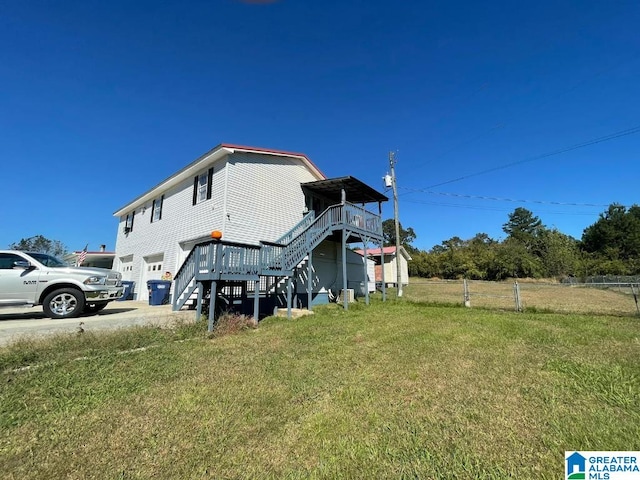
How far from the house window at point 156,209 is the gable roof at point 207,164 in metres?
0.33

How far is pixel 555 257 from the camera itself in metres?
38.0

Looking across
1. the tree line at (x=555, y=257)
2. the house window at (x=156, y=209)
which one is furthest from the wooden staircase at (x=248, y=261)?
the tree line at (x=555, y=257)

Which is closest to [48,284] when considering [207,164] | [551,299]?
[207,164]

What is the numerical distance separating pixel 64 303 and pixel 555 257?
48795mm

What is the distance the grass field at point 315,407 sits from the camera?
2311 millimetres

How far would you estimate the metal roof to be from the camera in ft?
42.4

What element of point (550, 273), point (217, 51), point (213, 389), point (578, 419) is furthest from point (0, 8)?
point (550, 273)

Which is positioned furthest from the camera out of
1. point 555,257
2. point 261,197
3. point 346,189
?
point 555,257

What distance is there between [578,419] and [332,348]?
3624mm

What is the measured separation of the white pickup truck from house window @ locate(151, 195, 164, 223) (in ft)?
25.9

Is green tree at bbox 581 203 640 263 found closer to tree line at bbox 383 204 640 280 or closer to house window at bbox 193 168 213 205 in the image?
tree line at bbox 383 204 640 280

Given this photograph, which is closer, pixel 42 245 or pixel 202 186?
pixel 202 186

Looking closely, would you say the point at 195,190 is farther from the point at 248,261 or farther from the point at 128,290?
the point at 128,290

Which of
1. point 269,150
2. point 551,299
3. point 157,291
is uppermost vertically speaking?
point 269,150
